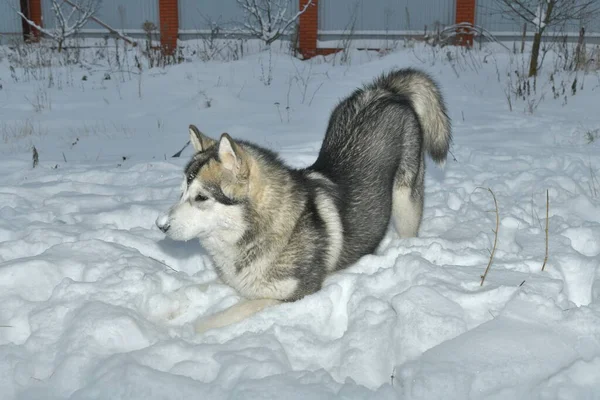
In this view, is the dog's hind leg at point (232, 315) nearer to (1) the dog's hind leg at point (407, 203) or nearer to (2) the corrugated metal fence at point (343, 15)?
(1) the dog's hind leg at point (407, 203)

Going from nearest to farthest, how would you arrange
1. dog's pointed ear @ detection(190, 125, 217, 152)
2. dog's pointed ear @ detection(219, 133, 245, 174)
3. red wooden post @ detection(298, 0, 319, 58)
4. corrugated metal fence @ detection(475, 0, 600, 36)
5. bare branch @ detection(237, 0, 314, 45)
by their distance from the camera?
dog's pointed ear @ detection(219, 133, 245, 174) → dog's pointed ear @ detection(190, 125, 217, 152) → bare branch @ detection(237, 0, 314, 45) → corrugated metal fence @ detection(475, 0, 600, 36) → red wooden post @ detection(298, 0, 319, 58)

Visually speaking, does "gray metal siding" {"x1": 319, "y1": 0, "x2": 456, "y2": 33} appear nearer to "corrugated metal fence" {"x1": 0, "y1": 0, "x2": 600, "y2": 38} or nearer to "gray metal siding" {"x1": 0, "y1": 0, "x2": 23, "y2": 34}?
"corrugated metal fence" {"x1": 0, "y1": 0, "x2": 600, "y2": 38}

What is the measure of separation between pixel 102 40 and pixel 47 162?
15.3m

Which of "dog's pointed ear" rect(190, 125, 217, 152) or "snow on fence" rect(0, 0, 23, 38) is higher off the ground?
"snow on fence" rect(0, 0, 23, 38)

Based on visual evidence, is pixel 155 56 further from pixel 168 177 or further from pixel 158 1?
pixel 168 177

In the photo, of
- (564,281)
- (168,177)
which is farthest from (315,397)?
(168,177)

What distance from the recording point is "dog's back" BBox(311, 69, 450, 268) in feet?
13.7

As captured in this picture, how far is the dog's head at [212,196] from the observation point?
3.32 m

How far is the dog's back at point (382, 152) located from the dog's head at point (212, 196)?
90 centimetres

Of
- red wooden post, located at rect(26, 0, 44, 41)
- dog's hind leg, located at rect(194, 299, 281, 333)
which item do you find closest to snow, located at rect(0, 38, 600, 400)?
dog's hind leg, located at rect(194, 299, 281, 333)

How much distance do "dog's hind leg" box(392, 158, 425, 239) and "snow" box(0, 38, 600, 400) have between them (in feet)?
0.57

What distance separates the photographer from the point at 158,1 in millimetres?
19984

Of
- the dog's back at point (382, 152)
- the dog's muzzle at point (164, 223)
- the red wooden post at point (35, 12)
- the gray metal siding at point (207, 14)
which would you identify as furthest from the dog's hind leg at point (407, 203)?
the red wooden post at point (35, 12)

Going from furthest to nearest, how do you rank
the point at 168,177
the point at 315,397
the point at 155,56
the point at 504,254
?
the point at 155,56 → the point at 168,177 → the point at 504,254 → the point at 315,397
